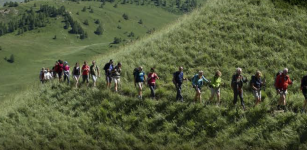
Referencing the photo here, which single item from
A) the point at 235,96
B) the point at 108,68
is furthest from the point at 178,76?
the point at 108,68

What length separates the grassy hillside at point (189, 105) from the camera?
61.8 feet

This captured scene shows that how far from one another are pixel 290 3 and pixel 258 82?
16984mm

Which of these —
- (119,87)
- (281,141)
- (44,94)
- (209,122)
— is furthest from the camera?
(44,94)

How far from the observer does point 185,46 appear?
1114 inches

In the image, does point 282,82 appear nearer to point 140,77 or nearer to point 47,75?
point 140,77

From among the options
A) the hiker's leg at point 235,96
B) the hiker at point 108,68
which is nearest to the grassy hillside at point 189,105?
the hiker's leg at point 235,96

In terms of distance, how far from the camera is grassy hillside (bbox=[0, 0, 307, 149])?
61.8ft

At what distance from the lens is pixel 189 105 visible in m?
20.9

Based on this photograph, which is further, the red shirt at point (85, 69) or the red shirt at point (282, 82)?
the red shirt at point (85, 69)

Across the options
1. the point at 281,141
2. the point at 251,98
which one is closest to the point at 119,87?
the point at 251,98

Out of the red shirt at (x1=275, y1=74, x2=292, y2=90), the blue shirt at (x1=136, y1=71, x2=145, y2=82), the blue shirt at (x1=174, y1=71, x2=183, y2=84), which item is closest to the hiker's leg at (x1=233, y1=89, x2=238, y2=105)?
the red shirt at (x1=275, y1=74, x2=292, y2=90)

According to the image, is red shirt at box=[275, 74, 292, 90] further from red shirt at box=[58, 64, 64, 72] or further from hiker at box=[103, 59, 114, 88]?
red shirt at box=[58, 64, 64, 72]

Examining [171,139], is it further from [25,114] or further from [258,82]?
[25,114]

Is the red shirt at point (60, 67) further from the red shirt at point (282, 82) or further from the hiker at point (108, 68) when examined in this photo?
the red shirt at point (282, 82)
